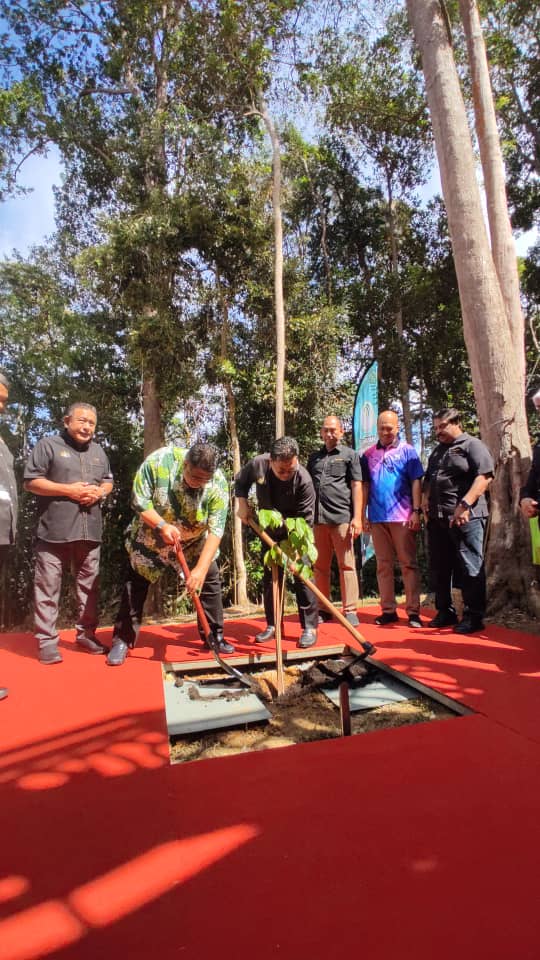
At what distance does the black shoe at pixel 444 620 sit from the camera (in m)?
3.63

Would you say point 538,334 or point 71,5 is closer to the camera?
point 71,5

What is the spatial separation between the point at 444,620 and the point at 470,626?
241 millimetres

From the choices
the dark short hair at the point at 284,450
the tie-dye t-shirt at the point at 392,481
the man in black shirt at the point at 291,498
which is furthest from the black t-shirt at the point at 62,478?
the tie-dye t-shirt at the point at 392,481

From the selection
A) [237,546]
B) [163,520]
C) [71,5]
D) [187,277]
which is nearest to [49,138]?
[71,5]

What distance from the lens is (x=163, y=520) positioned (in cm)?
289

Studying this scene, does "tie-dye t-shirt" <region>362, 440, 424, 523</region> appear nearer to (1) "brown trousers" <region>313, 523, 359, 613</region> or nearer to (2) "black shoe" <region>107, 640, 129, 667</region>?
(1) "brown trousers" <region>313, 523, 359, 613</region>

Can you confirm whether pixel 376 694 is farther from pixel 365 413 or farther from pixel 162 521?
pixel 365 413

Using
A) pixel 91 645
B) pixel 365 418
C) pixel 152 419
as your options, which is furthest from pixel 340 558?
pixel 152 419

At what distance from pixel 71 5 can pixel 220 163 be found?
4977 mm

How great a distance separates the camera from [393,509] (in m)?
3.78

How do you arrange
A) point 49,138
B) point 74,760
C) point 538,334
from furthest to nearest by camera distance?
1. point 538,334
2. point 49,138
3. point 74,760

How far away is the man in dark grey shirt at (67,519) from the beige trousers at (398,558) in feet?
6.69

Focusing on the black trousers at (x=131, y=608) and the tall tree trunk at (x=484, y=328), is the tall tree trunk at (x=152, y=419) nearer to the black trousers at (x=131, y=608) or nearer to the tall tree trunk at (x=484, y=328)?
the tall tree trunk at (x=484, y=328)

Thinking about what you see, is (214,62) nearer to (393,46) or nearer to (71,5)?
(71,5)
